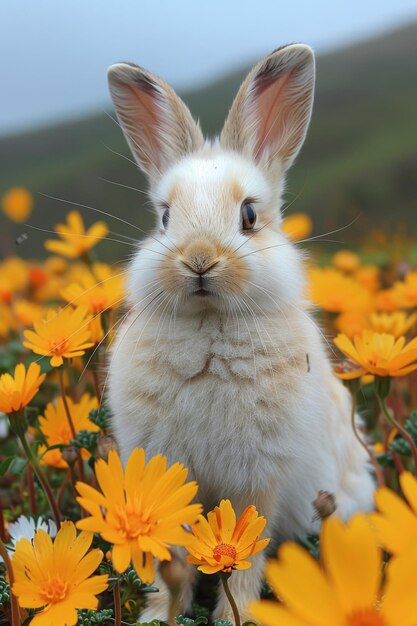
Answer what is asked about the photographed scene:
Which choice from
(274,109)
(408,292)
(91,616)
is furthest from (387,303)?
(91,616)

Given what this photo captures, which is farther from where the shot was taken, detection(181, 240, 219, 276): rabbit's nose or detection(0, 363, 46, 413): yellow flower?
detection(181, 240, 219, 276): rabbit's nose

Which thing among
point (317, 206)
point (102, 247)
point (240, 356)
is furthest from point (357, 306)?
point (317, 206)

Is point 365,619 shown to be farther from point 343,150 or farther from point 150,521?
point 343,150

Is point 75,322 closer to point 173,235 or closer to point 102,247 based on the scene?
point 173,235

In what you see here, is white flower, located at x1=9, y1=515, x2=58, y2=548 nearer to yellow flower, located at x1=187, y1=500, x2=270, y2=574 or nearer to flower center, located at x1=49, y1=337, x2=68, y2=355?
flower center, located at x1=49, y1=337, x2=68, y2=355

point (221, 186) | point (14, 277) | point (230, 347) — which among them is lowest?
point (14, 277)

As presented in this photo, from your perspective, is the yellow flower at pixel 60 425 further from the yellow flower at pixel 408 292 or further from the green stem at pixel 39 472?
the yellow flower at pixel 408 292

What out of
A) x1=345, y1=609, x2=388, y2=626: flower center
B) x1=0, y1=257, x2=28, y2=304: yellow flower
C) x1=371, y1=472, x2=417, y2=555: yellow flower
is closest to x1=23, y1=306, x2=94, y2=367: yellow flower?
x1=371, y1=472, x2=417, y2=555: yellow flower
